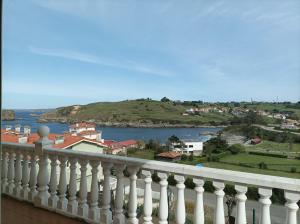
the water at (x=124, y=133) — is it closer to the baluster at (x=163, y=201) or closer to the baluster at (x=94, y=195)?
the baluster at (x=94, y=195)

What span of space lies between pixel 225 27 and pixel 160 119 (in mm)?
18864

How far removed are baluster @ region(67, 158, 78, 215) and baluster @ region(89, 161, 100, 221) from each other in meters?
0.23

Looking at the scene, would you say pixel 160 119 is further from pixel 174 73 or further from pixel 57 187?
pixel 57 187

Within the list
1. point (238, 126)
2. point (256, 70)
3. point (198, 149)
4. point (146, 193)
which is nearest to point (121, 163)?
point (146, 193)

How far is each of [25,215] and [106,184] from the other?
1205mm

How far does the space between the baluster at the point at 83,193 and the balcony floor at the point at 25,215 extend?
11cm

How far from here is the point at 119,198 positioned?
102 inches

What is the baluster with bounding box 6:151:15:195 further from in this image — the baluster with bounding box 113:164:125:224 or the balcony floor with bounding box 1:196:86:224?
the baluster with bounding box 113:164:125:224

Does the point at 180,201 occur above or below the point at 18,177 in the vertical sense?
above

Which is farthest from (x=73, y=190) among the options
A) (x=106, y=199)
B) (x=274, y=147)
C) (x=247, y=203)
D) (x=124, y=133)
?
(x=124, y=133)

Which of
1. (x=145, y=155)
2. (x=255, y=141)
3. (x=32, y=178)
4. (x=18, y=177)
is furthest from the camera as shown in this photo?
(x=255, y=141)

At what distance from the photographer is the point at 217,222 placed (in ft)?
6.86

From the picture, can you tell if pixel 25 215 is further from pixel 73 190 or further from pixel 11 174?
pixel 73 190

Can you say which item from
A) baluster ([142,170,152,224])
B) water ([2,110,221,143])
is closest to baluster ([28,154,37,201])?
baluster ([142,170,152,224])
